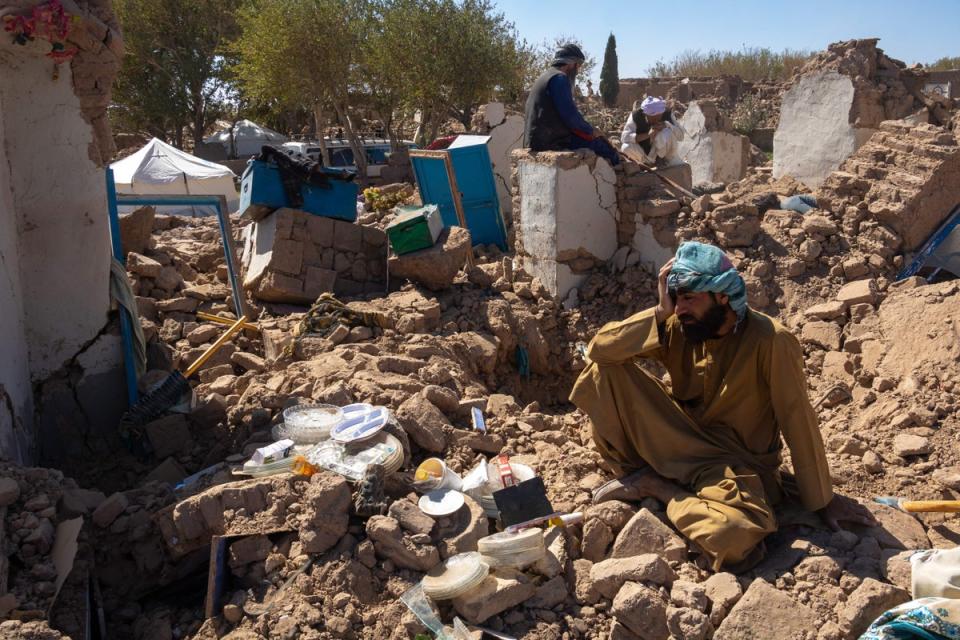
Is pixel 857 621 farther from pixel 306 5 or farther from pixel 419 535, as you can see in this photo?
pixel 306 5

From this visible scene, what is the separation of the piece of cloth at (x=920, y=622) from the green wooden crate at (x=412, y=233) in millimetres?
4892

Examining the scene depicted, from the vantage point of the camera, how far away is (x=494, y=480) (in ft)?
11.6

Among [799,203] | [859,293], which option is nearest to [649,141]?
[799,203]

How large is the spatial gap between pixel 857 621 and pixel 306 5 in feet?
56.7

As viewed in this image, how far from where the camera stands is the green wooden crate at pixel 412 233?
21.9ft

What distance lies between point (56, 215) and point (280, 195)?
2451mm

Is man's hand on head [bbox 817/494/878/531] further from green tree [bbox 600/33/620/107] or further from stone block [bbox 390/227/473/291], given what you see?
green tree [bbox 600/33/620/107]

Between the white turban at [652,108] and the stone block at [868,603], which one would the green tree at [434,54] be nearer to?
the white turban at [652,108]

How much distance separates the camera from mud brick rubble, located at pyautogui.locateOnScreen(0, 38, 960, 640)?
9.35 feet

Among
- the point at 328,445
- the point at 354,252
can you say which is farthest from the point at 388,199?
the point at 328,445

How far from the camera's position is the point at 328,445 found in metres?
3.65

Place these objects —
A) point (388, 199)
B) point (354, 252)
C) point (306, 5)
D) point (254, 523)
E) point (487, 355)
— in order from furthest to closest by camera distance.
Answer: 1. point (306, 5)
2. point (388, 199)
3. point (354, 252)
4. point (487, 355)
5. point (254, 523)

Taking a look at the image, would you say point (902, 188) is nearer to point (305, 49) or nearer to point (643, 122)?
point (643, 122)

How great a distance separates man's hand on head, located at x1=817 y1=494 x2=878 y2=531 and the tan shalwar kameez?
0.22 feet
